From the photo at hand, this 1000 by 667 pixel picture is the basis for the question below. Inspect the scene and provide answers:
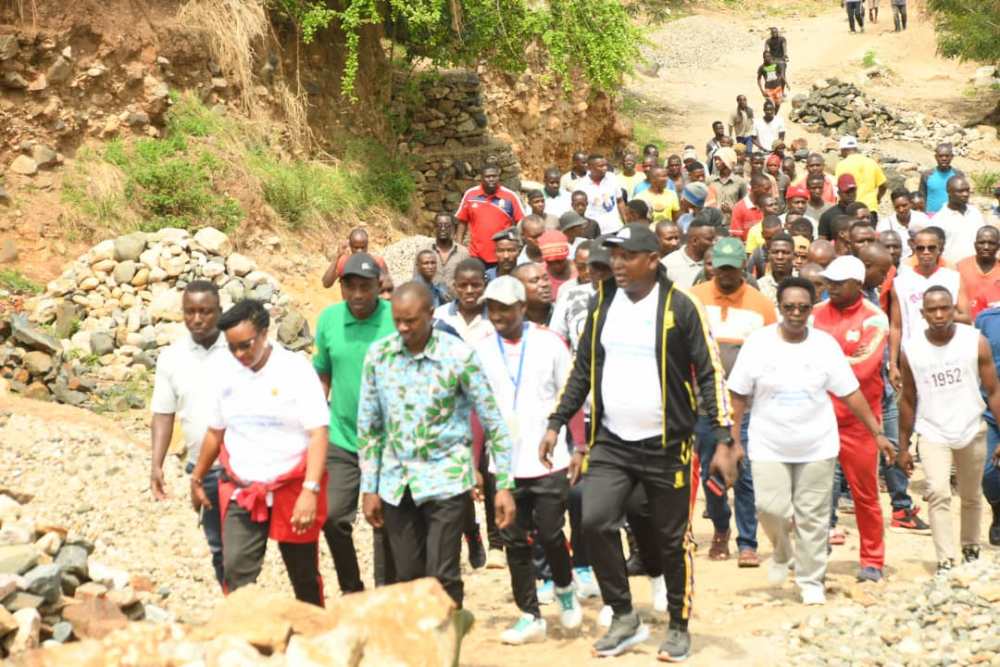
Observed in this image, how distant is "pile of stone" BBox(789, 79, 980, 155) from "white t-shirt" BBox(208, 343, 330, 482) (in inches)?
1007

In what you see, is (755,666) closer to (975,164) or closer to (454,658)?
(454,658)

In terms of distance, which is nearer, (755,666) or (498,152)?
(755,666)

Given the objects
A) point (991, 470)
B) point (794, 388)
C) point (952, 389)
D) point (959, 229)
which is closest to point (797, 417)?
point (794, 388)

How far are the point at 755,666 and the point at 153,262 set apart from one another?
1024 cm

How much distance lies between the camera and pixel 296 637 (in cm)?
542

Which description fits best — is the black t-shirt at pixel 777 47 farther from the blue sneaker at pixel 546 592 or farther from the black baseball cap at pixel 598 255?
the blue sneaker at pixel 546 592

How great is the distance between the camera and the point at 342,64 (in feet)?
67.8

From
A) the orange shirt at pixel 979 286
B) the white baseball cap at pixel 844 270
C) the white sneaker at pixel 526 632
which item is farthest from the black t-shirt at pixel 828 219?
the white sneaker at pixel 526 632

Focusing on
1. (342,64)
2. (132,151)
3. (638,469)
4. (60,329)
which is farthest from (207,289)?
(342,64)

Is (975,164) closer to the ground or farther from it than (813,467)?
farther from it

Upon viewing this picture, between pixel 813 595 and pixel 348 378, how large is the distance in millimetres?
2864

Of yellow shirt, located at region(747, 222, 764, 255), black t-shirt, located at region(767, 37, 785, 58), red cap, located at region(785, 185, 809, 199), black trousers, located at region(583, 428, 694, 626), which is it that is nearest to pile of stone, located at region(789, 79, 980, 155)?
black t-shirt, located at region(767, 37, 785, 58)

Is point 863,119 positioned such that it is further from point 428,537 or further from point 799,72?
point 428,537

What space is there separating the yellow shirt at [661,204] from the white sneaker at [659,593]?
8001 millimetres
